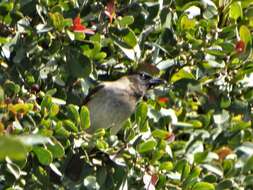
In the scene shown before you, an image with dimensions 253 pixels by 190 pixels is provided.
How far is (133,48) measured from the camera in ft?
10.5

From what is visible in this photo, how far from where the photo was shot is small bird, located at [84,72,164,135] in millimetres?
3917

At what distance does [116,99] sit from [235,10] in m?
1.23

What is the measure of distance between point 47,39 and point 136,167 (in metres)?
0.84

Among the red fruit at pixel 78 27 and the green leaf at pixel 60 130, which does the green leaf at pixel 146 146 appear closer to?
the green leaf at pixel 60 130

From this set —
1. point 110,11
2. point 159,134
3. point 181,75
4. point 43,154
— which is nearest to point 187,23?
point 181,75

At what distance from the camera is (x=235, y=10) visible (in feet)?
11.4

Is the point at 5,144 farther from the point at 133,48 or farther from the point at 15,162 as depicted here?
the point at 133,48

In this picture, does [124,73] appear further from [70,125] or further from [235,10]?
[70,125]

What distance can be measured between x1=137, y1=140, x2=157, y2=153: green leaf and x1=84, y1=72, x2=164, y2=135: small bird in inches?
30.4

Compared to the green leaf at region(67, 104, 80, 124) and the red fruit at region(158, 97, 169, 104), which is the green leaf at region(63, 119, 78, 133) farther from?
the red fruit at region(158, 97, 169, 104)

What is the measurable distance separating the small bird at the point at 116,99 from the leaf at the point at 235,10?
627 millimetres

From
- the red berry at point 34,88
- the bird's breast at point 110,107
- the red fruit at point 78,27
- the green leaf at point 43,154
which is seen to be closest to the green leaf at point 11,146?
the green leaf at point 43,154

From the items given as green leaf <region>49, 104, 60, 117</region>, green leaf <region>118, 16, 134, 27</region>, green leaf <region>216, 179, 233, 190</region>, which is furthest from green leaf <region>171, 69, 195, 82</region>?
green leaf <region>49, 104, 60, 117</region>

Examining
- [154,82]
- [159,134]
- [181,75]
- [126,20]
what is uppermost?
[126,20]
